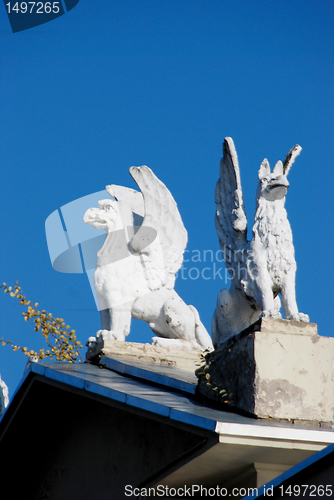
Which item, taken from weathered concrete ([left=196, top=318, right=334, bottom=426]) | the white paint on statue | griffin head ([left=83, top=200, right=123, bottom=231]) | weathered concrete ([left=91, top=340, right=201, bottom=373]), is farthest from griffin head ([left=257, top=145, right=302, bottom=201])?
the white paint on statue

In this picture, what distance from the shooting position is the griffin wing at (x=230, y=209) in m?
6.85

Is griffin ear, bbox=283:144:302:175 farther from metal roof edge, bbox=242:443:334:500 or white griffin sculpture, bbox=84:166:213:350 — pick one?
metal roof edge, bbox=242:443:334:500

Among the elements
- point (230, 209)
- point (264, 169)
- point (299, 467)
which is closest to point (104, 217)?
point (230, 209)

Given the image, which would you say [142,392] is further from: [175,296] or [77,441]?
[175,296]

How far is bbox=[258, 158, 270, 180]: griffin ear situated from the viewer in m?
6.82

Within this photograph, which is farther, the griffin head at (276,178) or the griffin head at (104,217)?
the griffin head at (104,217)

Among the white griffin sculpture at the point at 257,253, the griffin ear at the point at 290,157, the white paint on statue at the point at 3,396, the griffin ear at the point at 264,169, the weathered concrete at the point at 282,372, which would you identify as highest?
the griffin ear at the point at 290,157

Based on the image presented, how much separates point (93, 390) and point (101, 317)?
3.12m

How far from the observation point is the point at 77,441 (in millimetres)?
6168

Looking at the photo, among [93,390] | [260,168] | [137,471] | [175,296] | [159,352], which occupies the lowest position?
[137,471]

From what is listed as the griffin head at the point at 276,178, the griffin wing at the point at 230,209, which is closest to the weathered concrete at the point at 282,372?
the griffin wing at the point at 230,209

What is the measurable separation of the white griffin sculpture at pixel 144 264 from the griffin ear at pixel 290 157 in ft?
7.56

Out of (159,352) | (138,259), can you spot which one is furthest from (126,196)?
(159,352)

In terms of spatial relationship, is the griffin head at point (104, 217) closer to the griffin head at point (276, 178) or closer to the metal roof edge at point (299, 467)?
the griffin head at point (276, 178)
